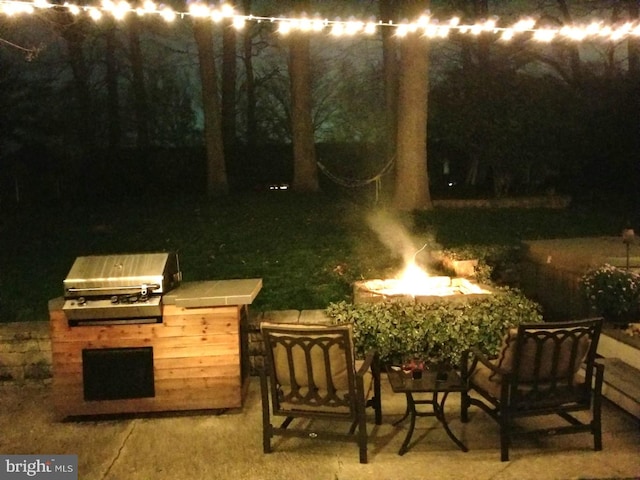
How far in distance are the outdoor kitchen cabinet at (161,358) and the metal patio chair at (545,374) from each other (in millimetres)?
2014

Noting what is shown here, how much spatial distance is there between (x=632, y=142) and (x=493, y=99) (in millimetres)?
5078

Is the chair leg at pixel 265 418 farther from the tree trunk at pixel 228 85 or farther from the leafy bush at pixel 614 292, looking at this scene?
the tree trunk at pixel 228 85

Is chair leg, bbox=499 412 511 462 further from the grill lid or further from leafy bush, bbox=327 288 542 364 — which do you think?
the grill lid

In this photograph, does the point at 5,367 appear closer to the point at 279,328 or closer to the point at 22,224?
the point at 279,328

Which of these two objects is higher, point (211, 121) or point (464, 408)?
point (211, 121)

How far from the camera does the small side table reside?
14.3 feet

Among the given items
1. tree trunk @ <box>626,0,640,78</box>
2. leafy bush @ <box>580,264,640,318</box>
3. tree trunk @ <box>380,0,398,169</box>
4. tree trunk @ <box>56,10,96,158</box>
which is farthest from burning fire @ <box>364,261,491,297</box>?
tree trunk @ <box>56,10,96,158</box>

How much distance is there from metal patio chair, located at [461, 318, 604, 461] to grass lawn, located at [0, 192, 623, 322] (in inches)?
122

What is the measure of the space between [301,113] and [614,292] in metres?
10.8

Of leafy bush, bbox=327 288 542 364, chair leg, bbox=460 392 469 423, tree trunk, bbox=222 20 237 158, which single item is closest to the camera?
chair leg, bbox=460 392 469 423

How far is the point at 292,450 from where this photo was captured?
443 centimetres

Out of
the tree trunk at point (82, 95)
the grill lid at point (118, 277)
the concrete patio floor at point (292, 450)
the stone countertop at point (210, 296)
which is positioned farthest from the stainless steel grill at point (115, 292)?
the tree trunk at point (82, 95)

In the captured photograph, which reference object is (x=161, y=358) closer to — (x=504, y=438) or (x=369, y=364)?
(x=369, y=364)

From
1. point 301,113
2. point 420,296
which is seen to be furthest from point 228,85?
point 420,296
